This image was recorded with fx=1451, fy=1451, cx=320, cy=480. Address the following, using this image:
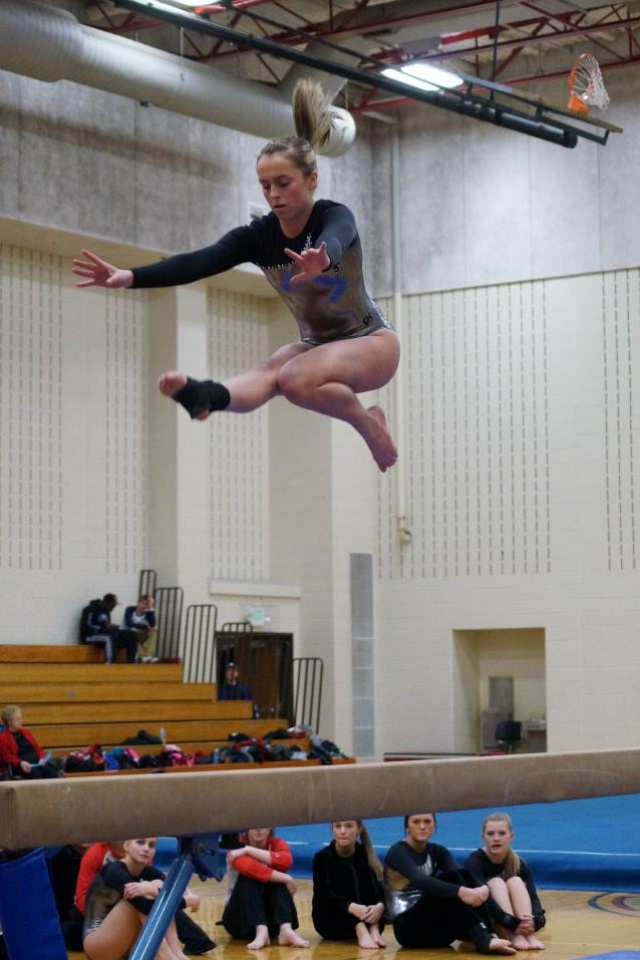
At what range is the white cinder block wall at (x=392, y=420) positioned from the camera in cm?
1700

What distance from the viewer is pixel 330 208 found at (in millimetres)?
4953

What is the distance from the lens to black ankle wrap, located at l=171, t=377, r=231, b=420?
4473mm

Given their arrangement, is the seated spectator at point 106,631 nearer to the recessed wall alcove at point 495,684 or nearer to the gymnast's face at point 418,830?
the recessed wall alcove at point 495,684

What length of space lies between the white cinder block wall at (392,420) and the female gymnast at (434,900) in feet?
29.7

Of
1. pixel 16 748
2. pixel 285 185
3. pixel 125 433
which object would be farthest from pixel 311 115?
pixel 125 433

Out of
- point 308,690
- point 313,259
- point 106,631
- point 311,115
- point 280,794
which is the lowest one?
point 308,690

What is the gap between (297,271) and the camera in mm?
5027

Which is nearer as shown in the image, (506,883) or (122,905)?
(122,905)

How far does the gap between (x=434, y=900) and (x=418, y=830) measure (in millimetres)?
425

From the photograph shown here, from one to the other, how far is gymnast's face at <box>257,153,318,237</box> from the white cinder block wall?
11.7m

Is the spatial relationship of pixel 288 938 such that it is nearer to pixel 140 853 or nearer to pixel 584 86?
pixel 140 853

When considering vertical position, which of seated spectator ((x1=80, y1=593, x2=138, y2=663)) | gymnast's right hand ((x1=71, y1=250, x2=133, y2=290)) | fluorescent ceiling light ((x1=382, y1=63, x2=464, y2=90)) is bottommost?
seated spectator ((x1=80, y1=593, x2=138, y2=663))

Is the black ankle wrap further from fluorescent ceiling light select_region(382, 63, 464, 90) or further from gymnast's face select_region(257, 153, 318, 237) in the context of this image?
fluorescent ceiling light select_region(382, 63, 464, 90)

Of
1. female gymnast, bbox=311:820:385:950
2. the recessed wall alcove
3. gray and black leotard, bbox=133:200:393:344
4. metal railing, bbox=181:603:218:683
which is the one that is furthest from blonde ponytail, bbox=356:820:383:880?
the recessed wall alcove
